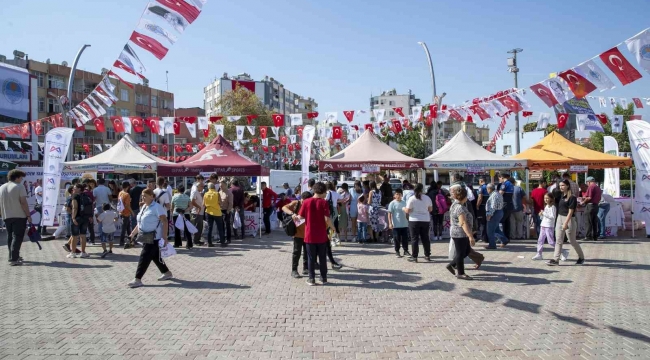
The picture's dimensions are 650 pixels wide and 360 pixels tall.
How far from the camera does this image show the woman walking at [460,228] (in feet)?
26.2

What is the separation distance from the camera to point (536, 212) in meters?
13.3

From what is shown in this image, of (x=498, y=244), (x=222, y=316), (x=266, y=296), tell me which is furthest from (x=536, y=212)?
(x=222, y=316)

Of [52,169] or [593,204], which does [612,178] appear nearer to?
[593,204]

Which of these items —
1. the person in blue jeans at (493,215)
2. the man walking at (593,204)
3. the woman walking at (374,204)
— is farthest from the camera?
the man walking at (593,204)

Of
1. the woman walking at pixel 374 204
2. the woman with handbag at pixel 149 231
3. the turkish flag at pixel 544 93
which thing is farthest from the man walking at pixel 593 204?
the woman with handbag at pixel 149 231

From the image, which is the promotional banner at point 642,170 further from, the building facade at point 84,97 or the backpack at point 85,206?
the building facade at point 84,97

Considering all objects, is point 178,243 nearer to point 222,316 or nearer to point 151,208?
point 151,208

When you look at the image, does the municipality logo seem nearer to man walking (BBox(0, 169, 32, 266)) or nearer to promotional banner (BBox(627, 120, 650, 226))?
man walking (BBox(0, 169, 32, 266))

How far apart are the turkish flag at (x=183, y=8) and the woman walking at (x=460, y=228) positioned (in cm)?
621

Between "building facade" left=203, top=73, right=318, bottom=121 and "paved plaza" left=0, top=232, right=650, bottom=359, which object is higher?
"building facade" left=203, top=73, right=318, bottom=121

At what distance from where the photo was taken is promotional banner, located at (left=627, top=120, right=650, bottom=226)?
40.4ft

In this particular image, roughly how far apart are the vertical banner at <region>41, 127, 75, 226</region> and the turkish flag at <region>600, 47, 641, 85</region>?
14103 mm

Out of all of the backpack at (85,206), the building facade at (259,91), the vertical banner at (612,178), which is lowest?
the backpack at (85,206)

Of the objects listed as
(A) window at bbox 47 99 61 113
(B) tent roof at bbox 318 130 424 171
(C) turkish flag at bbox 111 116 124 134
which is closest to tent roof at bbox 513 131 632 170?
(B) tent roof at bbox 318 130 424 171
